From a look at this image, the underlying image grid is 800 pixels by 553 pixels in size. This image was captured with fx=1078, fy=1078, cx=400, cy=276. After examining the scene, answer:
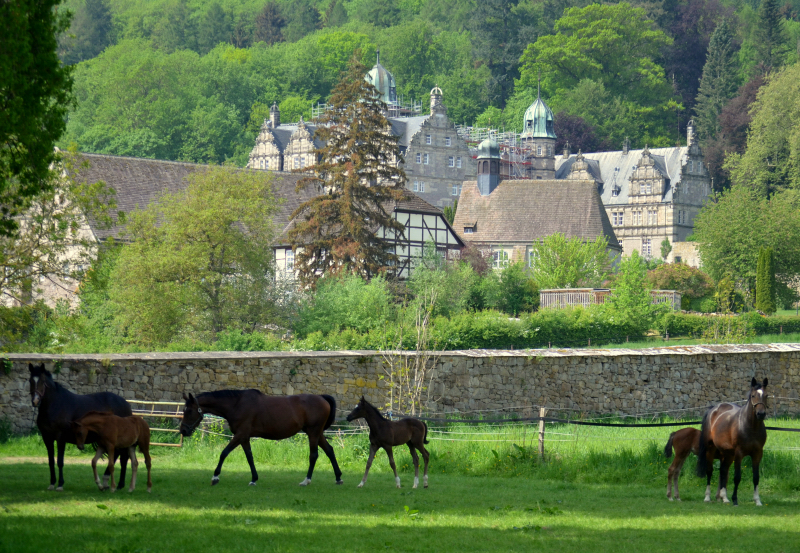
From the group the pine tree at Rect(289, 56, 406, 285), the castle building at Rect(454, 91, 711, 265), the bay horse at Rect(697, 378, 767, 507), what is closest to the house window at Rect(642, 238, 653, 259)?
the castle building at Rect(454, 91, 711, 265)

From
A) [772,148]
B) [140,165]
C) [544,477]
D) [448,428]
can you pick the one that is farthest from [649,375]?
[772,148]

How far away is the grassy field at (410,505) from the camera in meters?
10.5

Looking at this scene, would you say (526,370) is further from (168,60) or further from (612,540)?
(168,60)

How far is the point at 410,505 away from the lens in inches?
508

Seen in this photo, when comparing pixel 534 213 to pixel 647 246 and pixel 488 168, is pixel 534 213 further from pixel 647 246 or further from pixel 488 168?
pixel 647 246

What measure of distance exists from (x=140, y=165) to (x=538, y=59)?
87277mm

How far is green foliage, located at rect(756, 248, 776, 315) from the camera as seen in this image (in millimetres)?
58469

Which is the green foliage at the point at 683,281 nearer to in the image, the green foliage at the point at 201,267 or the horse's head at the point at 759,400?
the green foliage at the point at 201,267

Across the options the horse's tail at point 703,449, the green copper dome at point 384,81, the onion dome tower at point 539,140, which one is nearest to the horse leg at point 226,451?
the horse's tail at point 703,449

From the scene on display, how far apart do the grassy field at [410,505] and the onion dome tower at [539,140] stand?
10145 centimetres

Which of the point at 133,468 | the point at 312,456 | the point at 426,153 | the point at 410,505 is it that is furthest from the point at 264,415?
the point at 426,153

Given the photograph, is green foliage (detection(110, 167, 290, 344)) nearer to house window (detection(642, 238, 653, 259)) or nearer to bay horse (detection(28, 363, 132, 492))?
bay horse (detection(28, 363, 132, 492))

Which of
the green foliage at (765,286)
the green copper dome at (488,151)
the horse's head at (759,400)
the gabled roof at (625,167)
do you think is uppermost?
the gabled roof at (625,167)

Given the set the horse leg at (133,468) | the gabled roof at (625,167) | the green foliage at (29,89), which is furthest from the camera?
the gabled roof at (625,167)
